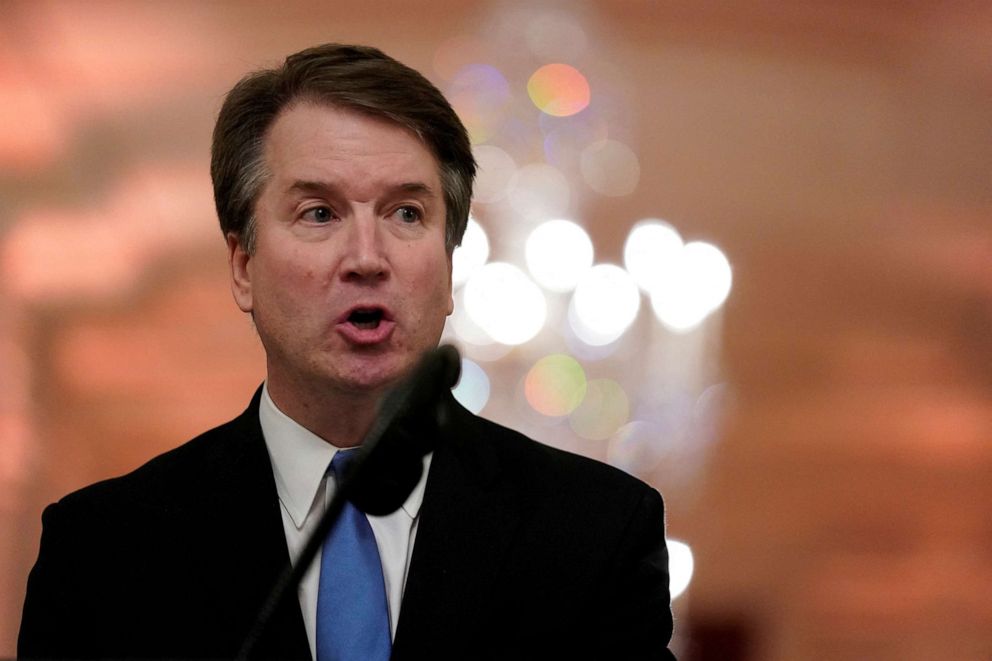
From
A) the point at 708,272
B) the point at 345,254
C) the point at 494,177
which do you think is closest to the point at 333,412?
the point at 345,254

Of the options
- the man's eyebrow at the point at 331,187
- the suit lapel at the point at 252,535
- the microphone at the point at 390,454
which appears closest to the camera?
the microphone at the point at 390,454

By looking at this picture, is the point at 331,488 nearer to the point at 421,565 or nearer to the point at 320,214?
the point at 421,565

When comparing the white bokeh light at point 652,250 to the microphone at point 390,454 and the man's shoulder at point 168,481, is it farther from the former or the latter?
the microphone at point 390,454

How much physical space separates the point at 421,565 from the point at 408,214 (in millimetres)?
412

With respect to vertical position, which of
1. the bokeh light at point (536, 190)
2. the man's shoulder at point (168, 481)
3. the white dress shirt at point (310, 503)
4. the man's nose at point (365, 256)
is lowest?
the man's shoulder at point (168, 481)

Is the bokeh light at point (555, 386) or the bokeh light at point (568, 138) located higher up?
the bokeh light at point (568, 138)

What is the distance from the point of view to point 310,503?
154 centimetres

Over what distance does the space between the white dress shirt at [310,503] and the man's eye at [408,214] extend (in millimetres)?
281

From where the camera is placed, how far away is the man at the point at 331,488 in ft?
4.77

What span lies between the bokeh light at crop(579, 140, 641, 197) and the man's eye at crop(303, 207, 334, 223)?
4.20ft

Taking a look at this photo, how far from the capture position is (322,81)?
5.24ft

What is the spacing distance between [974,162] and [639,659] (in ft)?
5.86

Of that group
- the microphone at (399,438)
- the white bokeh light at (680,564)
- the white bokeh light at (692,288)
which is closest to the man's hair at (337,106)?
the microphone at (399,438)

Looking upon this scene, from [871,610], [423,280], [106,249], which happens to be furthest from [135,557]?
[871,610]
